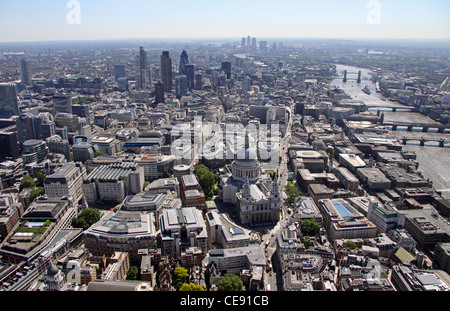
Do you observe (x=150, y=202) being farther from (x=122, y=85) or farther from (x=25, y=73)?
(x=25, y=73)

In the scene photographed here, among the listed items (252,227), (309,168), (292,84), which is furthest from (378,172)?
(292,84)

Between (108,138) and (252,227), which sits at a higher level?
(108,138)

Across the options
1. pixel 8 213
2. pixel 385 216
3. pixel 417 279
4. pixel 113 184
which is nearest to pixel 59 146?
pixel 113 184

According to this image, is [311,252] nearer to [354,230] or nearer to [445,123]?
[354,230]

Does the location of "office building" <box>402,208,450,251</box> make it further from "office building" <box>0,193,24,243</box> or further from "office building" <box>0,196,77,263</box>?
"office building" <box>0,193,24,243</box>

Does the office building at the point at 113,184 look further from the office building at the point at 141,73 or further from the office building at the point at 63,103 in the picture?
the office building at the point at 141,73

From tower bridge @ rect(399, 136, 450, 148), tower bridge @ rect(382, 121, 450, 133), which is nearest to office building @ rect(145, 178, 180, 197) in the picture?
tower bridge @ rect(399, 136, 450, 148)

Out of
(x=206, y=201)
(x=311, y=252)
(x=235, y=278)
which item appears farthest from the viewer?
(x=206, y=201)
